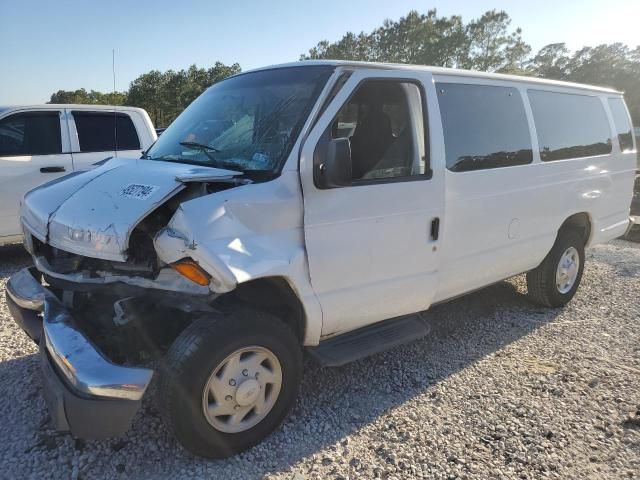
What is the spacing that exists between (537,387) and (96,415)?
288 centimetres

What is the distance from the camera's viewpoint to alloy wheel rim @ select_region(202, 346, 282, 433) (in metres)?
2.50

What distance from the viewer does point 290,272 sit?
2.60 m

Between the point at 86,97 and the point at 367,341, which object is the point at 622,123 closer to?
the point at 367,341

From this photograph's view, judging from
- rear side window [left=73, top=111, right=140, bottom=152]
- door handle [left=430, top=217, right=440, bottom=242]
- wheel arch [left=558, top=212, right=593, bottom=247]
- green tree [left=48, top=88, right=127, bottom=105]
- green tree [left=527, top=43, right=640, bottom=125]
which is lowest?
wheel arch [left=558, top=212, right=593, bottom=247]

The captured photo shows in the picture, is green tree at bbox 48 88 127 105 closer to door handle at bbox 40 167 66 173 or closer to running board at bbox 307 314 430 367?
door handle at bbox 40 167 66 173

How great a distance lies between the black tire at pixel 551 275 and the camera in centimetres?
473

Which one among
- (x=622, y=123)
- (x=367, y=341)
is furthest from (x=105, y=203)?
(x=622, y=123)

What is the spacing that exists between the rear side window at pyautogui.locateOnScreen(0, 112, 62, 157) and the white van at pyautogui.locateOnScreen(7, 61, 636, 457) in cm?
332

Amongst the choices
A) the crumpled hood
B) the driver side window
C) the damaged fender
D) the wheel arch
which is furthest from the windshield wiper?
the wheel arch

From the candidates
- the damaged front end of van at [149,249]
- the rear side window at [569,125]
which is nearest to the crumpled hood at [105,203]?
the damaged front end of van at [149,249]

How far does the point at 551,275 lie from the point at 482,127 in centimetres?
193

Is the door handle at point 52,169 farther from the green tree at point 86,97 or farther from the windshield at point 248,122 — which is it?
the green tree at point 86,97

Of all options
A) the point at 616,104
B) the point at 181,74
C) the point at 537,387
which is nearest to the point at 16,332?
the point at 537,387

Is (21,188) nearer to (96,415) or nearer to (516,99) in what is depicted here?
(96,415)
